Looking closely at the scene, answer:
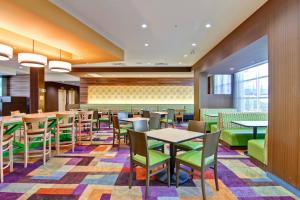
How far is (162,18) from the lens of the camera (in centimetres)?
380

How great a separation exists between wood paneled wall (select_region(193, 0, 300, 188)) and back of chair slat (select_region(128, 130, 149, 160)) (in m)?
2.08

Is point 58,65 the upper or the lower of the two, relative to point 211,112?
upper

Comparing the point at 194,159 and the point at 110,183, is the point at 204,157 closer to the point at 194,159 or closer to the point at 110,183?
the point at 194,159

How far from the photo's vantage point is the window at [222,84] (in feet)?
28.5

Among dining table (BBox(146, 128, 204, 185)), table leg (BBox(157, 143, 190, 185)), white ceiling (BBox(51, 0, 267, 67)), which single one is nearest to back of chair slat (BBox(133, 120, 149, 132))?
dining table (BBox(146, 128, 204, 185))

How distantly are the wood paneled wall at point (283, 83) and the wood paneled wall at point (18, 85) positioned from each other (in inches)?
520

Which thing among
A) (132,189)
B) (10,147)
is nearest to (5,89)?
(10,147)

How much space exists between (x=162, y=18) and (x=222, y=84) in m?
6.25

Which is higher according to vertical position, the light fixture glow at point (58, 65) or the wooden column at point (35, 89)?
the light fixture glow at point (58, 65)

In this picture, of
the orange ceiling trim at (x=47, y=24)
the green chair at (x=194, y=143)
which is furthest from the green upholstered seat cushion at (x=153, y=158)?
the orange ceiling trim at (x=47, y=24)

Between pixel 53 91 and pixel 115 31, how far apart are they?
1213 cm

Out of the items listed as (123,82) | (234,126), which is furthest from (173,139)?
(123,82)

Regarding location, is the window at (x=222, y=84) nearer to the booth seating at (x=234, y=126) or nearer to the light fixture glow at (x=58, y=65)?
the booth seating at (x=234, y=126)

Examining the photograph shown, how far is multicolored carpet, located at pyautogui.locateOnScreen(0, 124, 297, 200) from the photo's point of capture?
100 inches
